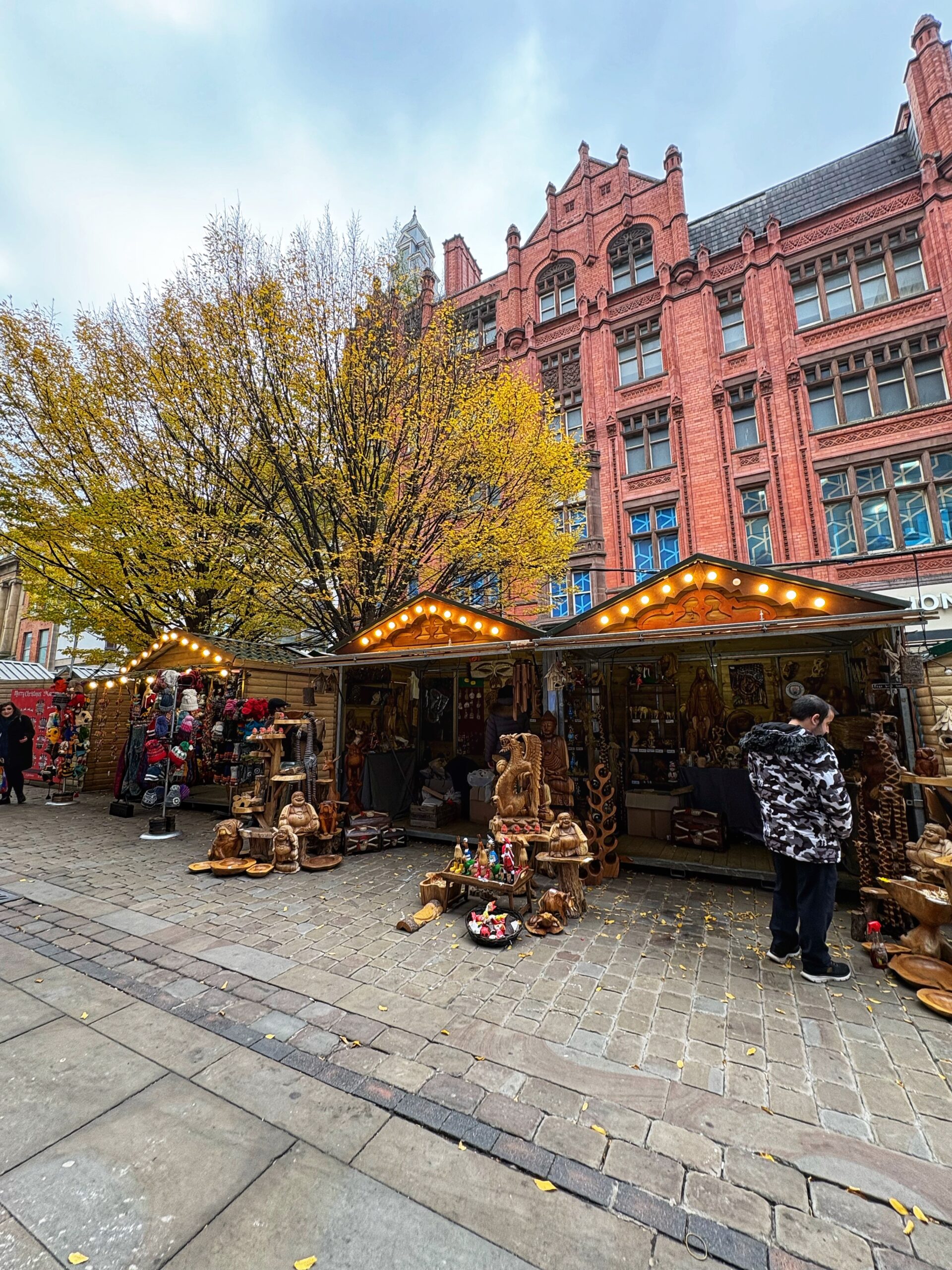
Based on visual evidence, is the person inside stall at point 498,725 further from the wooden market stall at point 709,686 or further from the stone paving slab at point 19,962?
the stone paving slab at point 19,962

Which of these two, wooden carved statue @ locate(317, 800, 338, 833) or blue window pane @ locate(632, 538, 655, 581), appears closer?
wooden carved statue @ locate(317, 800, 338, 833)

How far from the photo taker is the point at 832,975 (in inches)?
161

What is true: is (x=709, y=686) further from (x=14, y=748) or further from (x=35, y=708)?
(x=35, y=708)

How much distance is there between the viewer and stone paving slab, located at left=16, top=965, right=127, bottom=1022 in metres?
3.57

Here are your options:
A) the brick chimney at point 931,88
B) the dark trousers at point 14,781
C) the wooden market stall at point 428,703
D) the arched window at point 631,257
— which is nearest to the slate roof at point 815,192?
the brick chimney at point 931,88

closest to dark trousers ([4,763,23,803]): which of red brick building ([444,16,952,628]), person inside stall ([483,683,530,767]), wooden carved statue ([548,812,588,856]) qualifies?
person inside stall ([483,683,530,767])

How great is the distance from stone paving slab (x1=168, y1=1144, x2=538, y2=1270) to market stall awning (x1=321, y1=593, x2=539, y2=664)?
5.51 meters

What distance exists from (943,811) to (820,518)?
12.0m

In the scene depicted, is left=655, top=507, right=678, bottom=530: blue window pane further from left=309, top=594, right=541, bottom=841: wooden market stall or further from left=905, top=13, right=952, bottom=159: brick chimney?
left=905, top=13, right=952, bottom=159: brick chimney

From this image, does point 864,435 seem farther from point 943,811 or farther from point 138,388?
point 138,388

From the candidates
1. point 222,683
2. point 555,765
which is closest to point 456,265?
point 222,683

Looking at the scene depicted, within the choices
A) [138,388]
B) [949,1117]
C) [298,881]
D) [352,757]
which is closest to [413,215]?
[138,388]

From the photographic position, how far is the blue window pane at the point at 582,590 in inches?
664

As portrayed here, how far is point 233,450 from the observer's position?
1008cm
